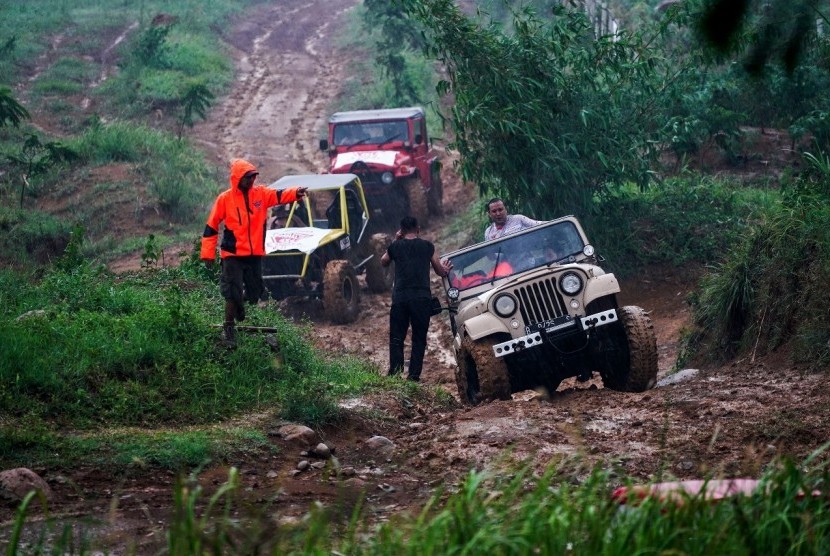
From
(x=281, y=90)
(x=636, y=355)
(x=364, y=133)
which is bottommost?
(x=281, y=90)

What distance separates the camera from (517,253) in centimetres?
952

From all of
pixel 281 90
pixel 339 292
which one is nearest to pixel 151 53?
pixel 281 90

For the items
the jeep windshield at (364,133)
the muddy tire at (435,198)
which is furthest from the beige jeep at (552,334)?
the muddy tire at (435,198)

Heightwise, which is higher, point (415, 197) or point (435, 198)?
point (415, 197)

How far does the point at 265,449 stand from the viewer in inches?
285

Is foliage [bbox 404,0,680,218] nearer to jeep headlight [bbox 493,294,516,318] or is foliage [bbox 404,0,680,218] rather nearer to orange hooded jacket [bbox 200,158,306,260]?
orange hooded jacket [bbox 200,158,306,260]

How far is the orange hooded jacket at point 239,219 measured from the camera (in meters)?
9.03

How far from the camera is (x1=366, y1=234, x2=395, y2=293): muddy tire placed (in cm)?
1525

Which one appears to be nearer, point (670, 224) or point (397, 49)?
point (670, 224)

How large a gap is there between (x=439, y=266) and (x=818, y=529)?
593 cm

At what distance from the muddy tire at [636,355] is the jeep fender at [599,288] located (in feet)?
0.93

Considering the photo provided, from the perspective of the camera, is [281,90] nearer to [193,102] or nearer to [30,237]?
[193,102]

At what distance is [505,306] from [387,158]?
9.67 m

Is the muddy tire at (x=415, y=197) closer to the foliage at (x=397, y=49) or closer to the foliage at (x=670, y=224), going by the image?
the foliage at (x=670, y=224)
